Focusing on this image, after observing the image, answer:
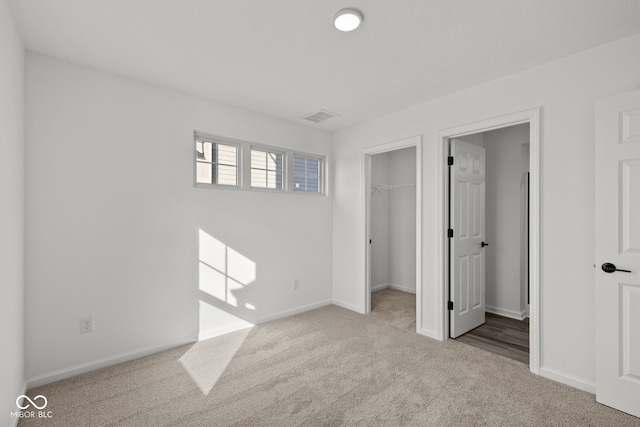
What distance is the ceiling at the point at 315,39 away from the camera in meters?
1.91

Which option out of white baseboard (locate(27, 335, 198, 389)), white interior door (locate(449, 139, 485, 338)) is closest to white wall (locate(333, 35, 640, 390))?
white interior door (locate(449, 139, 485, 338))

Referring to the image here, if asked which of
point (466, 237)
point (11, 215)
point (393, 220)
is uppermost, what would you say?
point (11, 215)

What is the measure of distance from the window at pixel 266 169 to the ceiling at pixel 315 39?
0.92 metres

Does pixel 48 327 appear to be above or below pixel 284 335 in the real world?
above

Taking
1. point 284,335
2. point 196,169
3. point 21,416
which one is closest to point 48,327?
point 21,416

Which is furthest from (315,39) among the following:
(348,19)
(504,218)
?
(504,218)

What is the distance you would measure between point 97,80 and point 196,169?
111 centimetres

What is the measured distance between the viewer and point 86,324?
103 inches

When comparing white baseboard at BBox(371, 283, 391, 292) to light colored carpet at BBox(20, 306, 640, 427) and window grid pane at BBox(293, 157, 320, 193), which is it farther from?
light colored carpet at BBox(20, 306, 640, 427)

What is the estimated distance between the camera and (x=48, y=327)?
2471 millimetres

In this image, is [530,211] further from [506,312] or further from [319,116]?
[319,116]

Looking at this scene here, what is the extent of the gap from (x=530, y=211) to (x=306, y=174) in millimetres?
2697

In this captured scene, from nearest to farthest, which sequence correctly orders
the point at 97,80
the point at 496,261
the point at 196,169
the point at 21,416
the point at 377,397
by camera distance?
the point at 21,416
the point at 377,397
the point at 97,80
the point at 196,169
the point at 496,261

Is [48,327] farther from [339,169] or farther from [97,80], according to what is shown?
[339,169]
